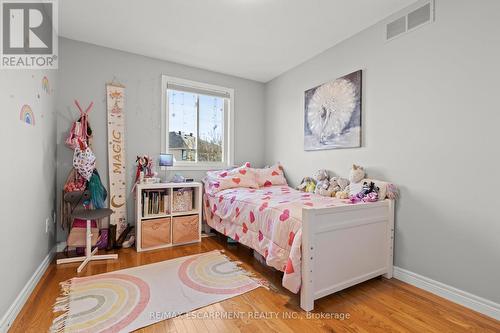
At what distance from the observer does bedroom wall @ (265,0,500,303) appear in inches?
63.4

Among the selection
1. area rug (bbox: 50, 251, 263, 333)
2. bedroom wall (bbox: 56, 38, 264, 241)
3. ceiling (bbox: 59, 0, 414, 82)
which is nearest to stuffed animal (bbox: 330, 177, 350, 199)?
area rug (bbox: 50, 251, 263, 333)

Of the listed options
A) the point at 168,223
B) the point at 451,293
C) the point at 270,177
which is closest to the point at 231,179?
the point at 270,177

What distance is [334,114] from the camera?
2.75 meters

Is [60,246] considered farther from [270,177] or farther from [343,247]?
[343,247]

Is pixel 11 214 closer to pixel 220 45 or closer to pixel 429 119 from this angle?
pixel 220 45

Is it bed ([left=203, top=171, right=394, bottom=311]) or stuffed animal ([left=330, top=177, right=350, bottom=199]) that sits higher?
stuffed animal ([left=330, top=177, right=350, bottom=199])

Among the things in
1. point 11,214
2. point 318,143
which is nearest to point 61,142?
point 11,214

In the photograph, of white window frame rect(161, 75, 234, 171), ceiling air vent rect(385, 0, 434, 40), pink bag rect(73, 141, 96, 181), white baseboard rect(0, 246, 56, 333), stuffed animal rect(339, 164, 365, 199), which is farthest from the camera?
white window frame rect(161, 75, 234, 171)

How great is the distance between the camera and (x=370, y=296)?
1.81 metres

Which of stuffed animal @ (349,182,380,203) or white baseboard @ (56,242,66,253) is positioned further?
white baseboard @ (56,242,66,253)

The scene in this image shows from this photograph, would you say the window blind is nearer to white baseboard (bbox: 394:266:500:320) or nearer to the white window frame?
the white window frame

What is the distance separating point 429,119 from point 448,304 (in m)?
1.44

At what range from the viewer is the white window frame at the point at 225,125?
128 inches

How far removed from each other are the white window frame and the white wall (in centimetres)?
123
